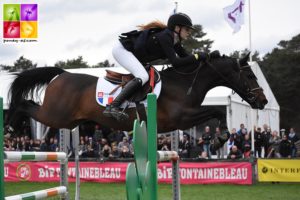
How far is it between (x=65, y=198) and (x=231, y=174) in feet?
27.6

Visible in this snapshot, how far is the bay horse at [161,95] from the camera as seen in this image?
6.04 meters

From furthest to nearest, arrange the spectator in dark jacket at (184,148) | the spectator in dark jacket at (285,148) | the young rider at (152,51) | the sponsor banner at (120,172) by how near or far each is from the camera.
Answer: the spectator in dark jacket at (285,148)
the spectator in dark jacket at (184,148)
the sponsor banner at (120,172)
the young rider at (152,51)

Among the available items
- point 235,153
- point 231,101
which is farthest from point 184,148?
point 231,101

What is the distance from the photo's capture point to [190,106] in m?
6.02

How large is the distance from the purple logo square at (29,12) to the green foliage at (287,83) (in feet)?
119

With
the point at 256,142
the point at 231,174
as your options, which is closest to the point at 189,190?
the point at 231,174

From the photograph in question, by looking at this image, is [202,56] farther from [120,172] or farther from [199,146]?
[199,146]

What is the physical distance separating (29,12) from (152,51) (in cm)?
877

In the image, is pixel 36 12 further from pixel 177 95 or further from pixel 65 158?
pixel 65 158

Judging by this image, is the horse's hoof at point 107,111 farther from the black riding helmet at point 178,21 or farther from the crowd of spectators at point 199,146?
the crowd of spectators at point 199,146

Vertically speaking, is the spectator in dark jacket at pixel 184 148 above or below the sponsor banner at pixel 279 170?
above

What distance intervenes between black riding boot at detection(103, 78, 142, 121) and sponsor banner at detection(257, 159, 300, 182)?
23.3 ft

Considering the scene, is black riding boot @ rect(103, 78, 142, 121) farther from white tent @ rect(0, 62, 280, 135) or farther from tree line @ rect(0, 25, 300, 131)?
tree line @ rect(0, 25, 300, 131)

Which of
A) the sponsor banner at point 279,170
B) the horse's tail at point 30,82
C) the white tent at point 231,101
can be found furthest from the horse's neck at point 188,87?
the white tent at point 231,101
